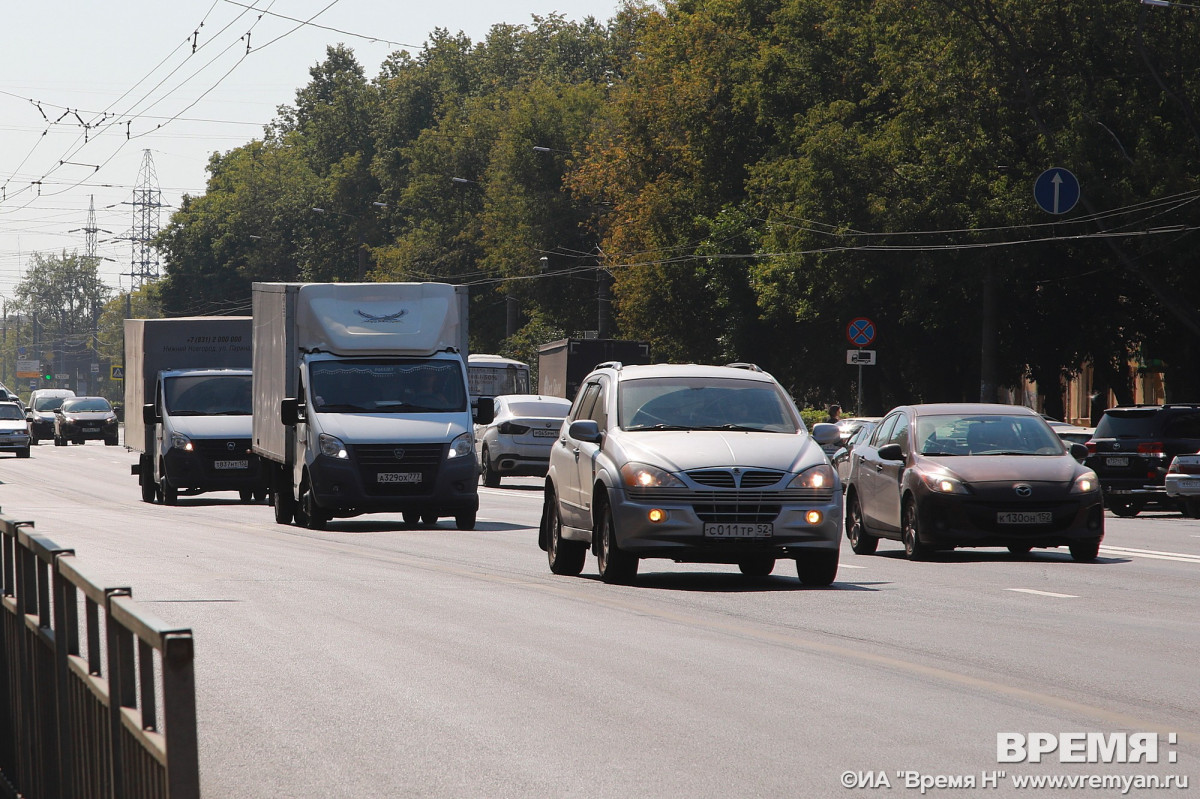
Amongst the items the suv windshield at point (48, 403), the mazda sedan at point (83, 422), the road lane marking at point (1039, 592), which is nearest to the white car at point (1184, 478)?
the road lane marking at point (1039, 592)

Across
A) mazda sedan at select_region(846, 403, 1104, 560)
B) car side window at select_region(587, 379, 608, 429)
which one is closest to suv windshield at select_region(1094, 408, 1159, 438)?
mazda sedan at select_region(846, 403, 1104, 560)

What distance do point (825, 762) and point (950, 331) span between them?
46027mm

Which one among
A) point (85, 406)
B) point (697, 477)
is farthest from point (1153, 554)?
point (85, 406)

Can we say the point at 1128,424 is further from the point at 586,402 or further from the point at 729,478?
the point at 729,478

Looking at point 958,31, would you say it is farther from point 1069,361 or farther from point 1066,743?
point 1066,743

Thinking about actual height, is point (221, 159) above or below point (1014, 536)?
above

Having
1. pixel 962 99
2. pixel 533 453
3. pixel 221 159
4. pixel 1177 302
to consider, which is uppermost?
pixel 221 159

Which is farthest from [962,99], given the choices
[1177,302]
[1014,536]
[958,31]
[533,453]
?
[1014,536]

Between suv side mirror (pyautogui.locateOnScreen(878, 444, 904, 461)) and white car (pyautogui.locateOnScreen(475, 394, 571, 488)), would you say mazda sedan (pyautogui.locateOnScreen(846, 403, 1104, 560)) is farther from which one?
white car (pyautogui.locateOnScreen(475, 394, 571, 488))

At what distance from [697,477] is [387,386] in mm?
9629

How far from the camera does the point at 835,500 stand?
569 inches

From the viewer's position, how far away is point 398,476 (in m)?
22.6

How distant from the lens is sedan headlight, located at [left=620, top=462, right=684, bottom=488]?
14258 mm

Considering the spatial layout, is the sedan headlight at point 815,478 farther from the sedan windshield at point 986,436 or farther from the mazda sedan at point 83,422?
the mazda sedan at point 83,422
